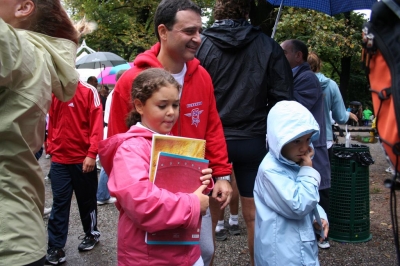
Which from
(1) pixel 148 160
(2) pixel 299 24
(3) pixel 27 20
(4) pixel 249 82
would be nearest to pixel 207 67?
(4) pixel 249 82

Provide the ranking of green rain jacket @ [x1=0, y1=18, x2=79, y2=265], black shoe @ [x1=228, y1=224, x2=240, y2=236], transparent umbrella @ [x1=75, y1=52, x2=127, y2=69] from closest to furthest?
green rain jacket @ [x1=0, y1=18, x2=79, y2=265], black shoe @ [x1=228, y1=224, x2=240, y2=236], transparent umbrella @ [x1=75, y1=52, x2=127, y2=69]

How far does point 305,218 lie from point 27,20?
2009mm

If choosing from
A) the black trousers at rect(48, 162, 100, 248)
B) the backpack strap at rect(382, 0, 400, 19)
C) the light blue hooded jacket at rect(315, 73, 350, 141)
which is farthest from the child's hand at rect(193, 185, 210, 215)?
the light blue hooded jacket at rect(315, 73, 350, 141)

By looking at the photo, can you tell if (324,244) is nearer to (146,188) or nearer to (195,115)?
(195,115)

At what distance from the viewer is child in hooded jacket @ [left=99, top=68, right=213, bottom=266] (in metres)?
2.10

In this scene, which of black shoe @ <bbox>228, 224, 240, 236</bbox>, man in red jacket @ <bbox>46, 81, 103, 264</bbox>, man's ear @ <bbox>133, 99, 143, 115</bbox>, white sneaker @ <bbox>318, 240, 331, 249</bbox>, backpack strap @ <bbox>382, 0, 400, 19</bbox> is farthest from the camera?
black shoe @ <bbox>228, 224, 240, 236</bbox>

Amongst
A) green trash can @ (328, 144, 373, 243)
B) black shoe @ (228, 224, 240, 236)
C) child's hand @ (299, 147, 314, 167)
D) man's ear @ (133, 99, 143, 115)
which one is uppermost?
man's ear @ (133, 99, 143, 115)

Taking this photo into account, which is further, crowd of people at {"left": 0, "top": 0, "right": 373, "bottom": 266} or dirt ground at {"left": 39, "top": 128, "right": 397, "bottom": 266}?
dirt ground at {"left": 39, "top": 128, "right": 397, "bottom": 266}

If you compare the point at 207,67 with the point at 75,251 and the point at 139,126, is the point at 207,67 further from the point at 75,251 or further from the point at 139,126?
the point at 75,251

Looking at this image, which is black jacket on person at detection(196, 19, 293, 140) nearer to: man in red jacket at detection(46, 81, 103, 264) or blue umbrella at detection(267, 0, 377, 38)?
man in red jacket at detection(46, 81, 103, 264)

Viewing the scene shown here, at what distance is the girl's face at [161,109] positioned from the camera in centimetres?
241

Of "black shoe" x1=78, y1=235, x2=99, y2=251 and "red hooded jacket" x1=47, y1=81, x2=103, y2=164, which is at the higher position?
"red hooded jacket" x1=47, y1=81, x2=103, y2=164

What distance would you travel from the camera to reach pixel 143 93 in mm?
2441

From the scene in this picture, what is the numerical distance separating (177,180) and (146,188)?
231 mm
